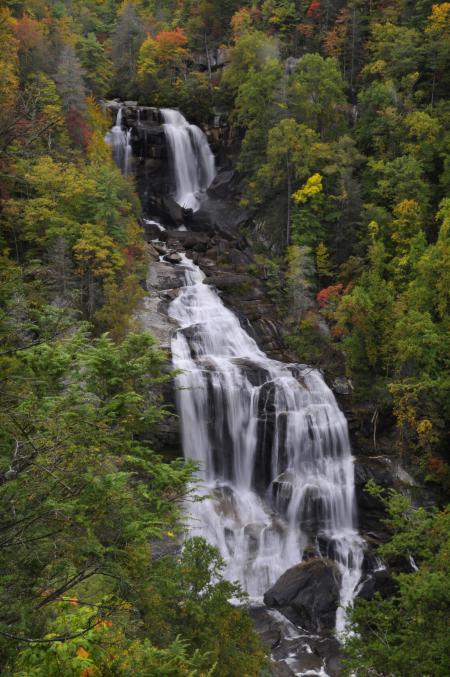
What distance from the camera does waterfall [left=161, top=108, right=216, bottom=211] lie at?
132 ft

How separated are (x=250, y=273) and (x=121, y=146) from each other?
14951 mm

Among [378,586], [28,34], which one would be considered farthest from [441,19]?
[378,586]

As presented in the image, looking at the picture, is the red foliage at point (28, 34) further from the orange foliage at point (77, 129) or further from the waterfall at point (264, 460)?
the waterfall at point (264, 460)

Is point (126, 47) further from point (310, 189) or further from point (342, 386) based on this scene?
point (342, 386)

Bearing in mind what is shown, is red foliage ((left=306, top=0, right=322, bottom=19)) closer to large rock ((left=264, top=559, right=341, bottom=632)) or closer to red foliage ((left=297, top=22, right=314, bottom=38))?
red foliage ((left=297, top=22, right=314, bottom=38))

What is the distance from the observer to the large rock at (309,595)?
17.9 meters

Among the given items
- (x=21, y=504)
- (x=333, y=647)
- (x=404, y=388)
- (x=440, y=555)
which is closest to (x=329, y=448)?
(x=404, y=388)

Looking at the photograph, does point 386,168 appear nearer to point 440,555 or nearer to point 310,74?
point 310,74

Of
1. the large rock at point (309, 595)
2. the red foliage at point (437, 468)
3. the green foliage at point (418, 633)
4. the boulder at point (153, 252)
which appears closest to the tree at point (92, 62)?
the boulder at point (153, 252)

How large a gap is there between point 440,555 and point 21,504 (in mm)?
9774

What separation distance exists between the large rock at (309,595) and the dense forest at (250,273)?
2.29 metres

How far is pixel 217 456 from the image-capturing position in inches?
909

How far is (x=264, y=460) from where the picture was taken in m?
23.3

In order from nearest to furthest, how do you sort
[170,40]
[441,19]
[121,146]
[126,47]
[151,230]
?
[441,19] → [151,230] → [121,146] → [170,40] → [126,47]
